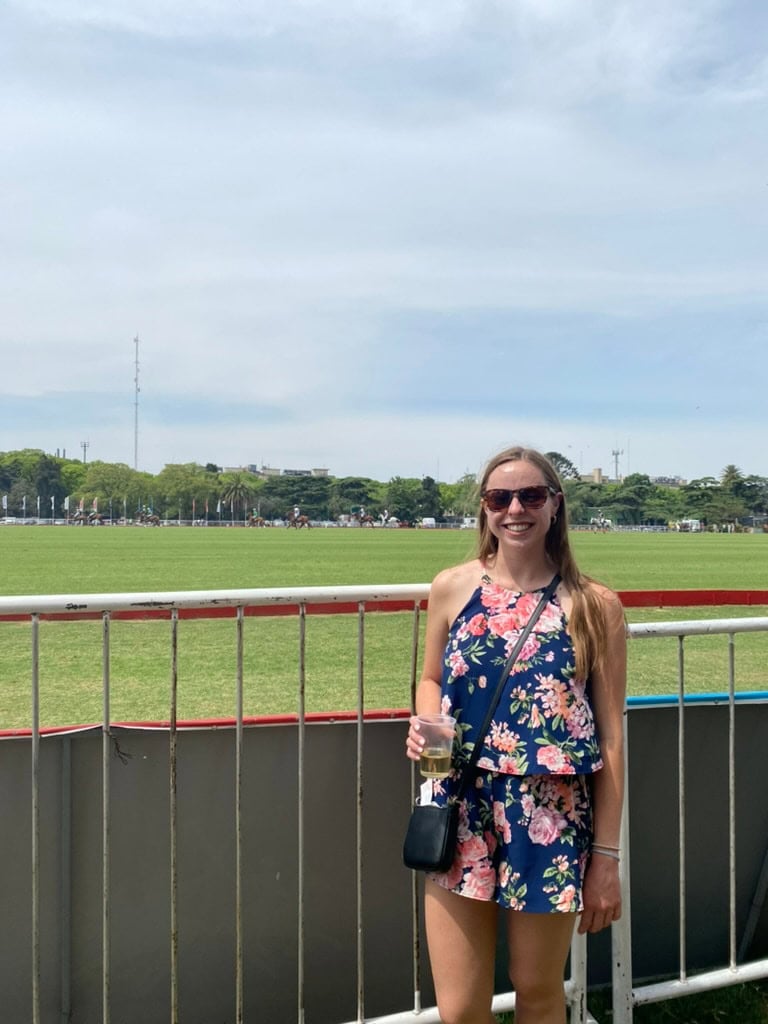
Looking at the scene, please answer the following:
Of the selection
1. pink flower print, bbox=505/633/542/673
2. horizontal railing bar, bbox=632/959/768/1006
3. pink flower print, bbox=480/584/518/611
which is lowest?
horizontal railing bar, bbox=632/959/768/1006

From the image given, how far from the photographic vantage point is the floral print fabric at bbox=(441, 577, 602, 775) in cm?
213

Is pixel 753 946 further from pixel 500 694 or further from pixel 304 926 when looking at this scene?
pixel 500 694

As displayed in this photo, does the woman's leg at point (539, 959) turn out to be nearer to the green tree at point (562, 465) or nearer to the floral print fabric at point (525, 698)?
the floral print fabric at point (525, 698)

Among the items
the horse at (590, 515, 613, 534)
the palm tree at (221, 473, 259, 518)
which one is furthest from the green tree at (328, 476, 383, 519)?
the horse at (590, 515, 613, 534)

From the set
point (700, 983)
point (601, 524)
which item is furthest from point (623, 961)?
point (601, 524)

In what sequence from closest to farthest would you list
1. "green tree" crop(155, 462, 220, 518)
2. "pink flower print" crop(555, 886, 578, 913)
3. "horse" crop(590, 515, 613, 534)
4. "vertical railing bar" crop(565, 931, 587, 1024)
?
"pink flower print" crop(555, 886, 578, 913) < "vertical railing bar" crop(565, 931, 587, 1024) < "horse" crop(590, 515, 613, 534) < "green tree" crop(155, 462, 220, 518)

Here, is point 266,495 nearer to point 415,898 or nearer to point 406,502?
point 406,502

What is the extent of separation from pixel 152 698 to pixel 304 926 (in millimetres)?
3472

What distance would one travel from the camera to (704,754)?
321cm

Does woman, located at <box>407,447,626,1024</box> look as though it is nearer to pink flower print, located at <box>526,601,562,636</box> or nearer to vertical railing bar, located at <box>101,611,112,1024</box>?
pink flower print, located at <box>526,601,562,636</box>

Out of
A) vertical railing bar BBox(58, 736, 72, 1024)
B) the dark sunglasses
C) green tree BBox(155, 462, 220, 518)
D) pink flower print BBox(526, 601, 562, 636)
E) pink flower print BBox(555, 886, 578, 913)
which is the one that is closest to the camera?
pink flower print BBox(555, 886, 578, 913)

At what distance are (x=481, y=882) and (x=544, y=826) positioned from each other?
196 millimetres

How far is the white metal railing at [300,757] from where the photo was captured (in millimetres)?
2424

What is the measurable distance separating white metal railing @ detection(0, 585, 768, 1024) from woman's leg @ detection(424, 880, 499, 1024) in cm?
52
